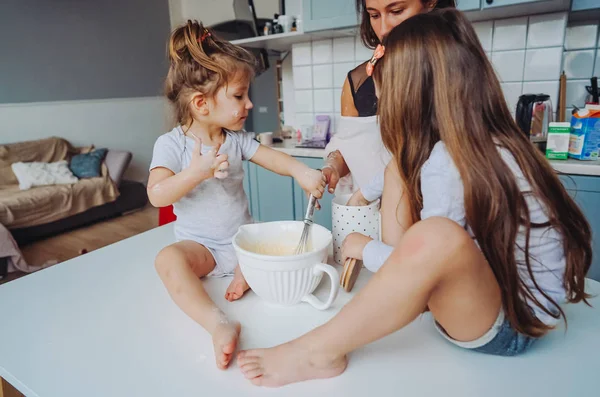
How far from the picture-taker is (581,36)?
176 cm

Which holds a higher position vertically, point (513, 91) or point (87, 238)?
point (513, 91)

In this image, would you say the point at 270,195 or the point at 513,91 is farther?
the point at 270,195

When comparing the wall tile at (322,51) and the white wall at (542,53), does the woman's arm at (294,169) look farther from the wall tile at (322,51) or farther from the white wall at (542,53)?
the wall tile at (322,51)

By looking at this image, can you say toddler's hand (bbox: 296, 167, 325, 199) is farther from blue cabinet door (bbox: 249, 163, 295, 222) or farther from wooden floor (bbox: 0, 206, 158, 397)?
wooden floor (bbox: 0, 206, 158, 397)

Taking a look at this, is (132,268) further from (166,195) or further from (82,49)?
(82,49)

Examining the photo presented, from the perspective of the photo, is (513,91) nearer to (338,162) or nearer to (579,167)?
(579,167)

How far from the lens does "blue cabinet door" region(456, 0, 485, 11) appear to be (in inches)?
62.8

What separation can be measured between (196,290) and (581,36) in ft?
6.21

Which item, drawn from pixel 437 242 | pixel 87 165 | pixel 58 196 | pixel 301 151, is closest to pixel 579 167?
pixel 301 151

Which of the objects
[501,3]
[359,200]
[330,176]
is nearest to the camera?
[359,200]

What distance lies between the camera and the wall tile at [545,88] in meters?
1.76

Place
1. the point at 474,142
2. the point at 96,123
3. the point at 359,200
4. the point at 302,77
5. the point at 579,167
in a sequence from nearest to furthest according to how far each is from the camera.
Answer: the point at 474,142 < the point at 359,200 < the point at 579,167 < the point at 302,77 < the point at 96,123

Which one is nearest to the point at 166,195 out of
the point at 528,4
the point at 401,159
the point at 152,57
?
the point at 401,159

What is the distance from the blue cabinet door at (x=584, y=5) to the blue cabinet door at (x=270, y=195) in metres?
1.35
